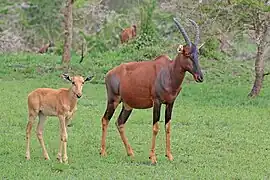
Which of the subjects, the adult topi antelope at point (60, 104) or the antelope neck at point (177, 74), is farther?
the antelope neck at point (177, 74)

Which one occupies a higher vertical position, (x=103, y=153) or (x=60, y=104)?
(x=60, y=104)

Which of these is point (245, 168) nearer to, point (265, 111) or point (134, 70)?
point (134, 70)

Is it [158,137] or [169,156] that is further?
[158,137]

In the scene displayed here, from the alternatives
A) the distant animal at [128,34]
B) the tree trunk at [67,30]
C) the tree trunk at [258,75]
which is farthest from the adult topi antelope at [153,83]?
the distant animal at [128,34]

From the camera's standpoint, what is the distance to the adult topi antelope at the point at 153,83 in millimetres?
10531

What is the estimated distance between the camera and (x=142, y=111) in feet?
50.5

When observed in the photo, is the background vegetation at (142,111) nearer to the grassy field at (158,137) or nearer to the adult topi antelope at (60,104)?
the grassy field at (158,137)

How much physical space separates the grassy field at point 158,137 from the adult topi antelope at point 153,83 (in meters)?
0.51

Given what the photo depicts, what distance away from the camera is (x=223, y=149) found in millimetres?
11531

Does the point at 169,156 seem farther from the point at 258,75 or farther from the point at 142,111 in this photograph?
the point at 258,75

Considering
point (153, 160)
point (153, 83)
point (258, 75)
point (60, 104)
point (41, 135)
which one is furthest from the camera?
point (258, 75)

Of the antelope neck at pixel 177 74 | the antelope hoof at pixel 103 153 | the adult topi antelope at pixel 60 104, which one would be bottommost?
the antelope hoof at pixel 103 153

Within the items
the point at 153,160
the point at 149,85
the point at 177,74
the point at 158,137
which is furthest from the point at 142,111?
the point at 153,160

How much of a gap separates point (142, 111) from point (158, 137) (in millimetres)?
2888
